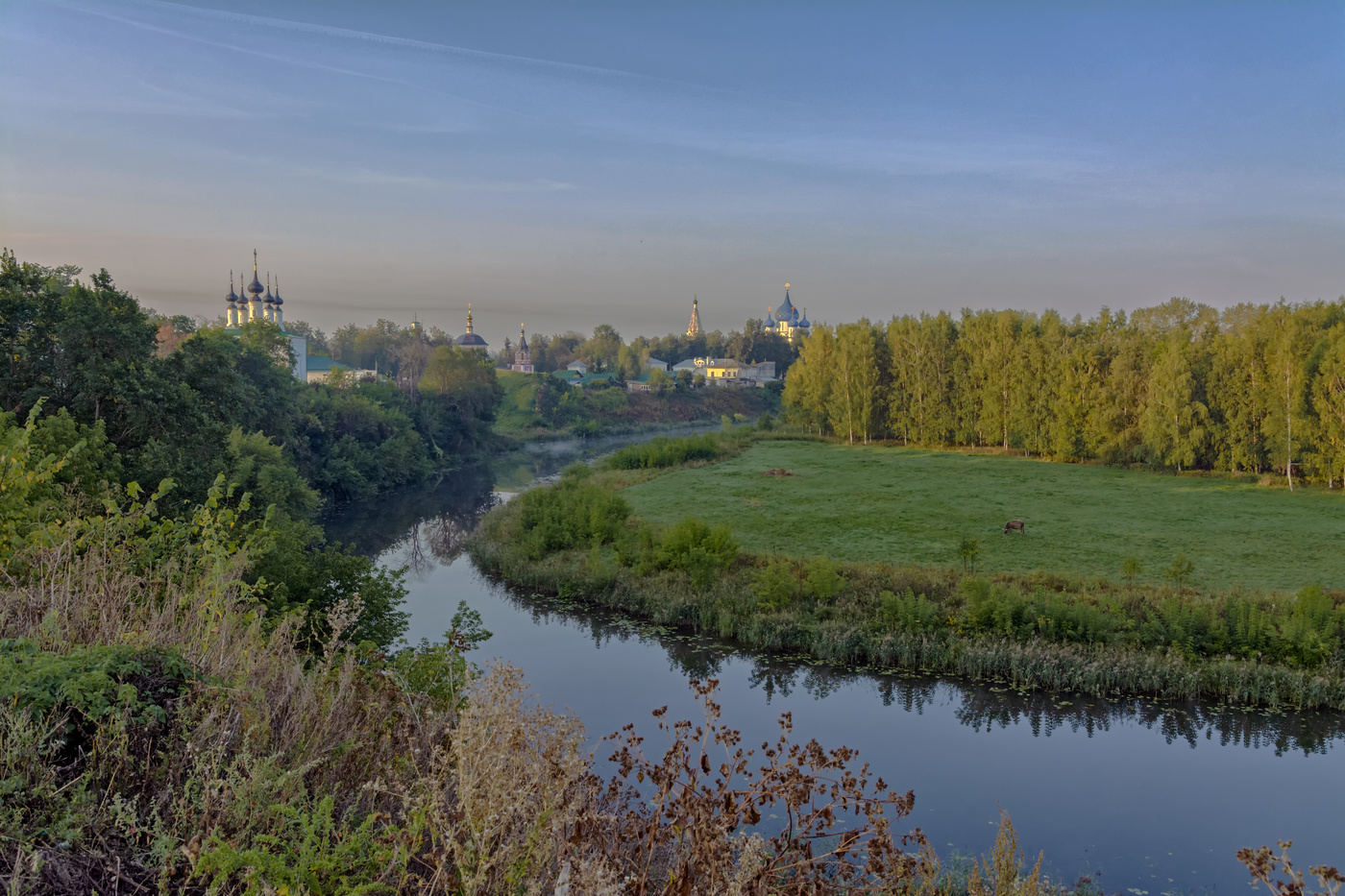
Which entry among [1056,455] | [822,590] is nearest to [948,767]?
[822,590]

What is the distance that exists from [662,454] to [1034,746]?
30.2m

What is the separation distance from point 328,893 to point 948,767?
944 cm

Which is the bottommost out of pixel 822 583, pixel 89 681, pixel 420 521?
pixel 420 521

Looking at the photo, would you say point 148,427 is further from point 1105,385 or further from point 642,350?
point 642,350

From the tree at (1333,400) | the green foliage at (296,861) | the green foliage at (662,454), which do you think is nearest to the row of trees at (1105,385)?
the tree at (1333,400)

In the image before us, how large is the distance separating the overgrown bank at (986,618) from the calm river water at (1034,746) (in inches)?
18.1

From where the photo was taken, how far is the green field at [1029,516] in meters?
18.8

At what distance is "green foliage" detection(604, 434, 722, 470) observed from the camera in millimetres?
39938

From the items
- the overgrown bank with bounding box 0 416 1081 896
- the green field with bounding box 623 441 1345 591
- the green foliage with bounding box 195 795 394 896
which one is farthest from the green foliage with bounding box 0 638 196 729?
the green field with bounding box 623 441 1345 591

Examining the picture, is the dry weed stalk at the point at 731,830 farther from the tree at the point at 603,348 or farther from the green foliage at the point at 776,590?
the tree at the point at 603,348

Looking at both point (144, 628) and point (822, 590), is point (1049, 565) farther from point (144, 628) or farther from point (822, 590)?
point (144, 628)

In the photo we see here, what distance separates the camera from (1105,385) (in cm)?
3966

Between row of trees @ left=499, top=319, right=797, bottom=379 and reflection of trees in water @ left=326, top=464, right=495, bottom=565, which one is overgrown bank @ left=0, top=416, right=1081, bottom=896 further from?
row of trees @ left=499, top=319, right=797, bottom=379

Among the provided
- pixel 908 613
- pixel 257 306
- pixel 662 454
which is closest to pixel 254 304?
pixel 257 306
